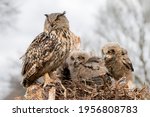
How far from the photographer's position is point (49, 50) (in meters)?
5.74

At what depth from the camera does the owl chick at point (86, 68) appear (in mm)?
6031

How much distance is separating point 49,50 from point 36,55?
11cm

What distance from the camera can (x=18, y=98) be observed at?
5527mm

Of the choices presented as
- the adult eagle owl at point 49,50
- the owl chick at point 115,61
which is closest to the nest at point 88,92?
the adult eagle owl at point 49,50

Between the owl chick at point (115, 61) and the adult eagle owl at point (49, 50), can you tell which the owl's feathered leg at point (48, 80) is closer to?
the adult eagle owl at point (49, 50)

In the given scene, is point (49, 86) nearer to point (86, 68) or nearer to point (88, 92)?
point (88, 92)

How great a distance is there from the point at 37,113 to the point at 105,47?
1402mm

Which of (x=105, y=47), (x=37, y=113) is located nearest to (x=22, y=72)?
(x=37, y=113)

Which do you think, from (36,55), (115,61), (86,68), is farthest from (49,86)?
(115,61)

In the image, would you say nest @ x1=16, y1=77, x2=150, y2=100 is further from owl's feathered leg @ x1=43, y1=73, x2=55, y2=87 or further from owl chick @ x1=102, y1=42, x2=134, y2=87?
owl chick @ x1=102, y1=42, x2=134, y2=87

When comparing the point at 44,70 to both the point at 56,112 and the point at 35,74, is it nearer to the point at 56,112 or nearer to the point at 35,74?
the point at 35,74

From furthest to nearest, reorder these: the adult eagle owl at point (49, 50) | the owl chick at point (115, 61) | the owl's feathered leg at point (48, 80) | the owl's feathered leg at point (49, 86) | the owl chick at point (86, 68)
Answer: the owl chick at point (115, 61), the owl chick at point (86, 68), the adult eagle owl at point (49, 50), the owl's feathered leg at point (48, 80), the owl's feathered leg at point (49, 86)

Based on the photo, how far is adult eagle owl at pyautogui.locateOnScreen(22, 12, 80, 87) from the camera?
18.7 feet

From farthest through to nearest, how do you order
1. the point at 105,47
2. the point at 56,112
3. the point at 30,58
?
the point at 105,47
the point at 30,58
the point at 56,112
